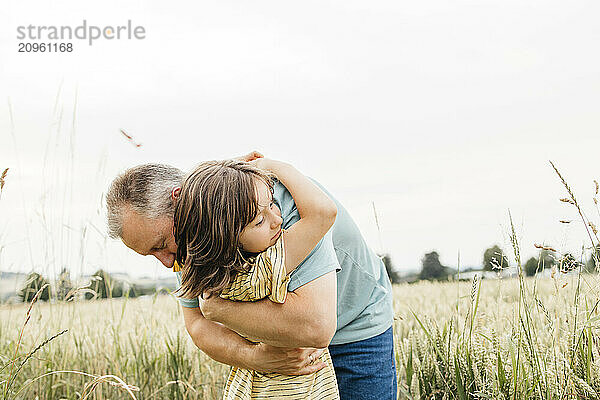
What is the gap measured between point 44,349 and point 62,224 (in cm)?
74

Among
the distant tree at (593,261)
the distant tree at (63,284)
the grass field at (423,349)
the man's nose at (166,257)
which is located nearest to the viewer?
the man's nose at (166,257)

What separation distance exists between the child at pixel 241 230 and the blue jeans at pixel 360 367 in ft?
1.64

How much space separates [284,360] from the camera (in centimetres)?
198

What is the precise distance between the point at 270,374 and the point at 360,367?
33cm

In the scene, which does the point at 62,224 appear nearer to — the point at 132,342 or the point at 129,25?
the point at 132,342

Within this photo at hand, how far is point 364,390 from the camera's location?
2.24m

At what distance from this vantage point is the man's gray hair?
6.24ft

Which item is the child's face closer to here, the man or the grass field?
the man

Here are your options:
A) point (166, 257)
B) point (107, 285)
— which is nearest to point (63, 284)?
point (107, 285)

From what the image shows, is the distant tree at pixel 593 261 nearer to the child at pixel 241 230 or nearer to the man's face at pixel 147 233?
the child at pixel 241 230

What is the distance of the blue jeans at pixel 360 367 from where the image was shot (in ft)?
7.29

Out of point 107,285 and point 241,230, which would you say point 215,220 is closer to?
point 241,230

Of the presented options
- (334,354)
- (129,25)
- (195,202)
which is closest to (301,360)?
(334,354)

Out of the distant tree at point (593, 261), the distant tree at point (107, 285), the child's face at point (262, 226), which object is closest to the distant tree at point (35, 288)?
the distant tree at point (107, 285)
